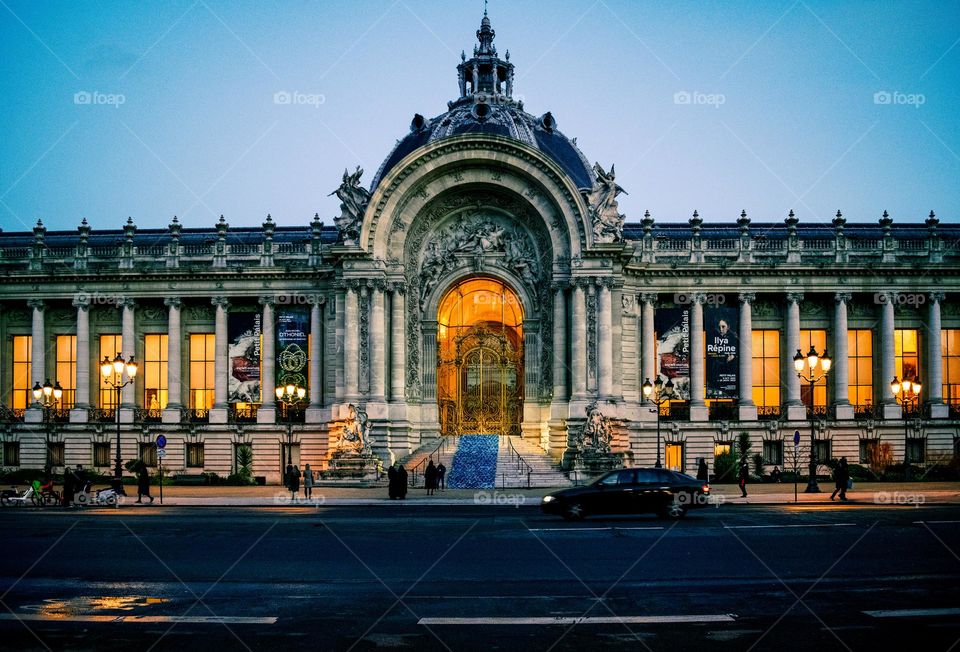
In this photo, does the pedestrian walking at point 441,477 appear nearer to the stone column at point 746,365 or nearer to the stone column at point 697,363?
the stone column at point 697,363

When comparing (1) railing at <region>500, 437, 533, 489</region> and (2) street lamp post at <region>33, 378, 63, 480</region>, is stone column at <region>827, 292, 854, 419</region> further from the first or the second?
(2) street lamp post at <region>33, 378, 63, 480</region>

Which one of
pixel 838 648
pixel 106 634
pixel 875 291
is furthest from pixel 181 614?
pixel 875 291

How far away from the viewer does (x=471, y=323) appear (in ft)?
176

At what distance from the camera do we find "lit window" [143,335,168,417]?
56406 millimetres

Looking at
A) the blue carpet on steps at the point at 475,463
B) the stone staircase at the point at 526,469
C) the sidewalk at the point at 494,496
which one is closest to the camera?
the sidewalk at the point at 494,496

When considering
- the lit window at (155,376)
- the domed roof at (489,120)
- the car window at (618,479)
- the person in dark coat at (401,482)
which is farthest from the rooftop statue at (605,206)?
the lit window at (155,376)

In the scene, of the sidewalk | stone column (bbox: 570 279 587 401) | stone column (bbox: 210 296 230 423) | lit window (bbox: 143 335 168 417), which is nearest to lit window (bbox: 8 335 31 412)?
lit window (bbox: 143 335 168 417)

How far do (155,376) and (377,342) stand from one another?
15.3 metres

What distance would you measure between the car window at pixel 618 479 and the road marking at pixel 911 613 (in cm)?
1553

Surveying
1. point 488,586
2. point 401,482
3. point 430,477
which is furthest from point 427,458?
point 488,586

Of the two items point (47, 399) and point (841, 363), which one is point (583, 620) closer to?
point (47, 399)

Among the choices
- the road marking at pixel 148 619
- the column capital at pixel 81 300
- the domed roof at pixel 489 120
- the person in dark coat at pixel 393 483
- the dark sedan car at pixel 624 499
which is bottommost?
the person in dark coat at pixel 393 483

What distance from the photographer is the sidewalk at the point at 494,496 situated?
3494cm

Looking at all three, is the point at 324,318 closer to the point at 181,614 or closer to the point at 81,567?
the point at 81,567
